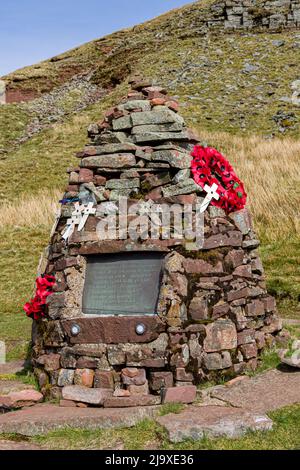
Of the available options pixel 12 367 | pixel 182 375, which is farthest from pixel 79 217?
pixel 12 367

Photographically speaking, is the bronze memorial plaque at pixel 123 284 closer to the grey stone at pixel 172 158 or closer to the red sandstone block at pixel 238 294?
the red sandstone block at pixel 238 294

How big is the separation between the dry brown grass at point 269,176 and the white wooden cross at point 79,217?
7.68 m

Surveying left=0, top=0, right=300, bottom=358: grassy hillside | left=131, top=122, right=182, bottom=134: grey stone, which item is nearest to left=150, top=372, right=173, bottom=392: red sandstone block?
left=131, top=122, right=182, bottom=134: grey stone

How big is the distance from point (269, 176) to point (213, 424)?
13.0m

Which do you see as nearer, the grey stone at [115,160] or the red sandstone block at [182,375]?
the red sandstone block at [182,375]

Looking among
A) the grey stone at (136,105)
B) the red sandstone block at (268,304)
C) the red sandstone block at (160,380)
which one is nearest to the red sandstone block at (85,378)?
the red sandstone block at (160,380)

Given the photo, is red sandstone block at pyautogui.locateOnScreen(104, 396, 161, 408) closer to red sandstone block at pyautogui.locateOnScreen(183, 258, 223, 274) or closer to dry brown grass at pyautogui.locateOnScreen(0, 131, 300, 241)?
red sandstone block at pyautogui.locateOnScreen(183, 258, 223, 274)

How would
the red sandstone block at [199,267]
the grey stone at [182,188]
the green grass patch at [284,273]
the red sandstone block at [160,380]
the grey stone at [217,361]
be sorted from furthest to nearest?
the green grass patch at [284,273] < the grey stone at [182,188] < the red sandstone block at [199,267] < the grey stone at [217,361] < the red sandstone block at [160,380]

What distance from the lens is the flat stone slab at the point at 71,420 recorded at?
528 centimetres

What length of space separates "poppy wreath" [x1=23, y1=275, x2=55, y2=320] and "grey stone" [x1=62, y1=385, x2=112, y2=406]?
119 centimetres

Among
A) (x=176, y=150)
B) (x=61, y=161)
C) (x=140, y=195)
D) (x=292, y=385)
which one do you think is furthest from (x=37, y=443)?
(x=61, y=161)

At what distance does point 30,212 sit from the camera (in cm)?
1869

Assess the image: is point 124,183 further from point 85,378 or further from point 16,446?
point 16,446

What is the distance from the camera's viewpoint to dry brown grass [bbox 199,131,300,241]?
14.4 meters
